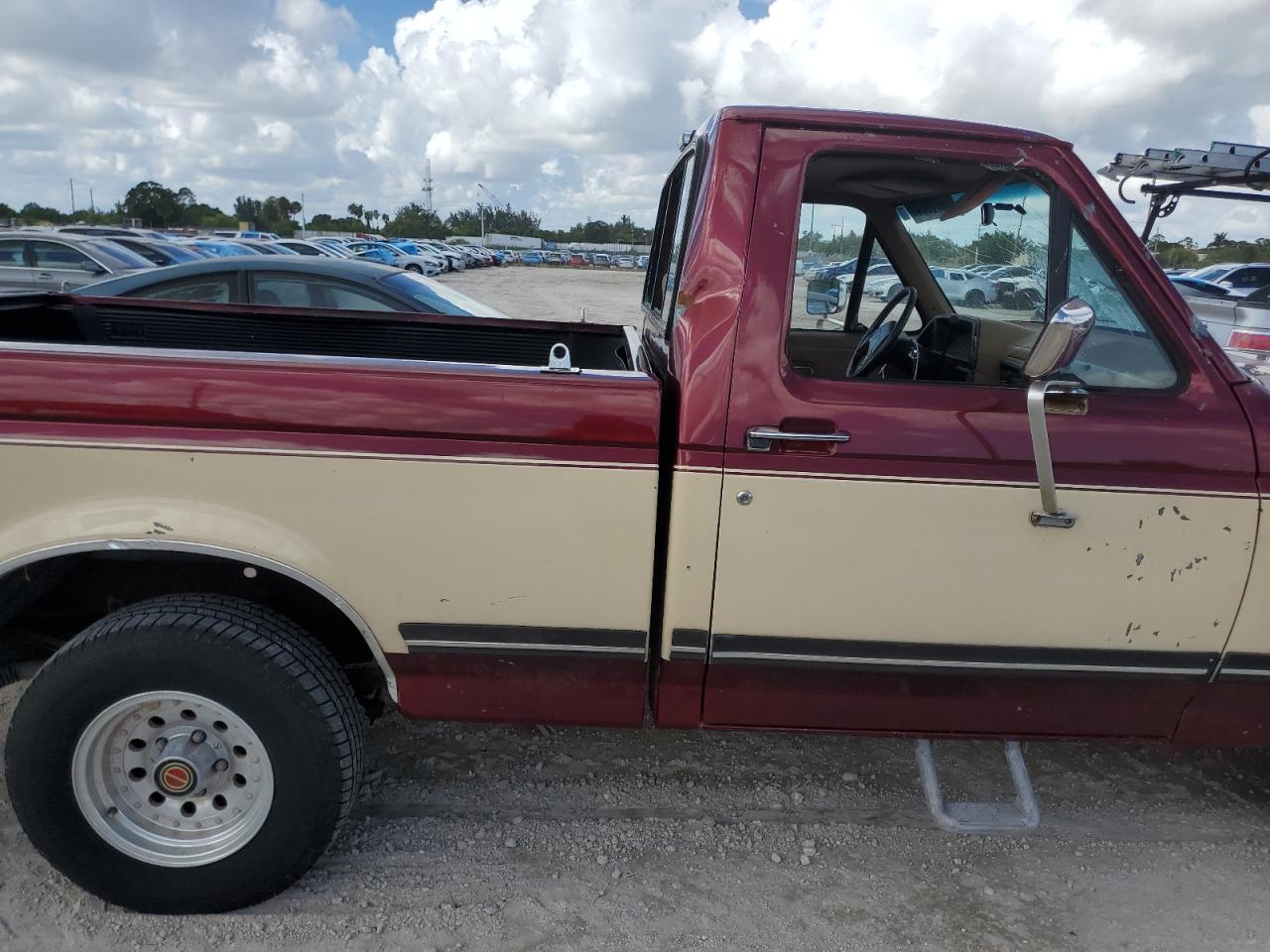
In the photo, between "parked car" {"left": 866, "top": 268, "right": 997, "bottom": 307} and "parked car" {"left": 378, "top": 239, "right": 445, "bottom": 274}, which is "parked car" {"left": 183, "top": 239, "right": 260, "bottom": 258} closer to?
"parked car" {"left": 378, "top": 239, "right": 445, "bottom": 274}

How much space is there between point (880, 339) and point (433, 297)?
177 inches

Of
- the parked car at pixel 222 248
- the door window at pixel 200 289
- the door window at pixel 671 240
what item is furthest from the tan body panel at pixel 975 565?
the parked car at pixel 222 248

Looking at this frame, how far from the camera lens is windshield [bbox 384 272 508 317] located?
643cm

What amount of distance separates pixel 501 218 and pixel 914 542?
10767 centimetres

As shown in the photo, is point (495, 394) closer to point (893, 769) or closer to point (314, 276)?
point (893, 769)

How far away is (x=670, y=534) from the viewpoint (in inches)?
91.6

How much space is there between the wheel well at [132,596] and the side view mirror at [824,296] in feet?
5.41

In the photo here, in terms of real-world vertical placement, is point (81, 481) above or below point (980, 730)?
above

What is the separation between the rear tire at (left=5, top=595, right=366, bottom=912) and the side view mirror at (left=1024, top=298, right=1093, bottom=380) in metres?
1.95

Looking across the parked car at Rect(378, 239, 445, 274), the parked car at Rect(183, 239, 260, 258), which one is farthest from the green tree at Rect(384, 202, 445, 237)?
the parked car at Rect(183, 239, 260, 258)

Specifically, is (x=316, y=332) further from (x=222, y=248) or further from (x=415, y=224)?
(x=415, y=224)

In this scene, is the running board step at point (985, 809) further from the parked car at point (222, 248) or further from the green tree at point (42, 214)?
the green tree at point (42, 214)

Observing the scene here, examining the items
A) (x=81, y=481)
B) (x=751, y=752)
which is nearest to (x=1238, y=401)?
(x=751, y=752)

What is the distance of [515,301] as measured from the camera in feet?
78.5
